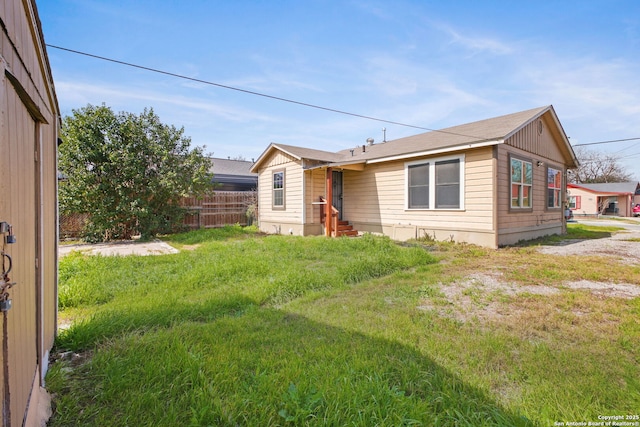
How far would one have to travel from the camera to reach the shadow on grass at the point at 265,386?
Answer: 5.55 feet

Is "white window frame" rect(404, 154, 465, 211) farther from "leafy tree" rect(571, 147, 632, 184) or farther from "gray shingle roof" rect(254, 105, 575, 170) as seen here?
"leafy tree" rect(571, 147, 632, 184)

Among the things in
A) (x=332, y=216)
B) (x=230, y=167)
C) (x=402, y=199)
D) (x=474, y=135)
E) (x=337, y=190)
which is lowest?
(x=332, y=216)

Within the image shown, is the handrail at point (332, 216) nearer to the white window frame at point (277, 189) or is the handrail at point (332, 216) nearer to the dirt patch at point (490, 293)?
the white window frame at point (277, 189)

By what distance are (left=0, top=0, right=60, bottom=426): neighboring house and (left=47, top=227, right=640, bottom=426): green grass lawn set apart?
383 mm

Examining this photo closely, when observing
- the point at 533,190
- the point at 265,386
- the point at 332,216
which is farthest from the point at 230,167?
the point at 265,386

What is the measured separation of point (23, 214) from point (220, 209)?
12350 millimetres

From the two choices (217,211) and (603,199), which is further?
(603,199)

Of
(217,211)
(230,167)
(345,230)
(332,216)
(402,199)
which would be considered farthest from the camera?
(230,167)

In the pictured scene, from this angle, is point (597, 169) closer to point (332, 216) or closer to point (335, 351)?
point (332, 216)

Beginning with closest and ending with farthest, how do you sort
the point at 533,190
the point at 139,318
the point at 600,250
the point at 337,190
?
1. the point at 139,318
2. the point at 600,250
3. the point at 533,190
4. the point at 337,190

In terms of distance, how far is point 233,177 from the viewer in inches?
687

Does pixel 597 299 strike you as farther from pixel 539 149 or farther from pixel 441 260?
pixel 539 149

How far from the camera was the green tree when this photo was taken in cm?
941

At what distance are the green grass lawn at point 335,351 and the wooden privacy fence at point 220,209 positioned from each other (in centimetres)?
784
